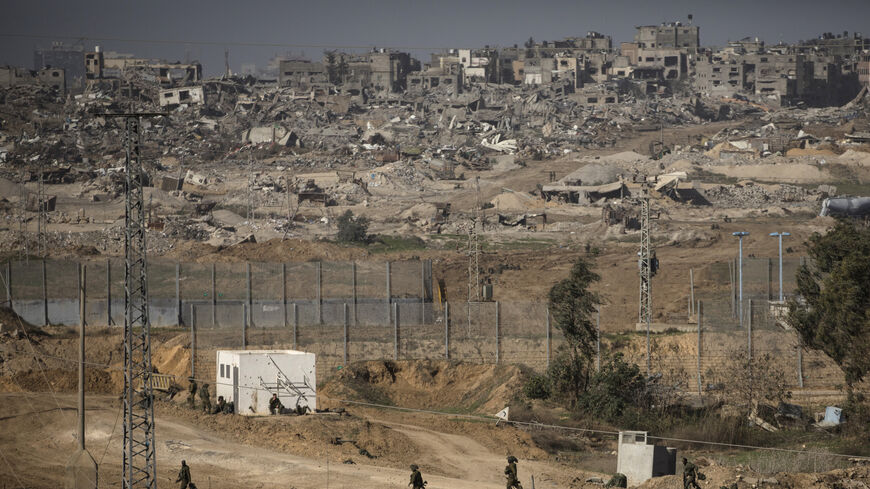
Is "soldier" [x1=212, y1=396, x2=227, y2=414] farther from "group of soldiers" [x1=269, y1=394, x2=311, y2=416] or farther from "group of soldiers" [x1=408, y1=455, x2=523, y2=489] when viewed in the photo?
"group of soldiers" [x1=408, y1=455, x2=523, y2=489]

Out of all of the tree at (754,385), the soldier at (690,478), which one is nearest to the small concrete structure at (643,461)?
the soldier at (690,478)

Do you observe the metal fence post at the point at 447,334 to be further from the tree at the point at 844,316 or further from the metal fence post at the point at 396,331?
the tree at the point at 844,316

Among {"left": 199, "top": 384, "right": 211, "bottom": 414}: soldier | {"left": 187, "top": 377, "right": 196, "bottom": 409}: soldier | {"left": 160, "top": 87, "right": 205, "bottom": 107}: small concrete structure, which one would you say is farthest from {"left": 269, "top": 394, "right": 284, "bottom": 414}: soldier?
{"left": 160, "top": 87, "right": 205, "bottom": 107}: small concrete structure

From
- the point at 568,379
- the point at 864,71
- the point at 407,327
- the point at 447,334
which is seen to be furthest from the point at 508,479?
the point at 864,71

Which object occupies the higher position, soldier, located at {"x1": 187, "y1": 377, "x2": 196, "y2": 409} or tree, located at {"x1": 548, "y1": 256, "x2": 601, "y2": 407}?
tree, located at {"x1": 548, "y1": 256, "x2": 601, "y2": 407}

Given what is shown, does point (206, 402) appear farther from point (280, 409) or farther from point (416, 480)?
point (416, 480)

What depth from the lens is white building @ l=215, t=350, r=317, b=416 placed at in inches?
1371

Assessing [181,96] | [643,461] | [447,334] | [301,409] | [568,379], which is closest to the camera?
[643,461]

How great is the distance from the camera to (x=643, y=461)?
2917 centimetres

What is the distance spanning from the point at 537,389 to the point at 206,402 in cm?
954

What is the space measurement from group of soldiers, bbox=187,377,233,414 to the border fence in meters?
2.41

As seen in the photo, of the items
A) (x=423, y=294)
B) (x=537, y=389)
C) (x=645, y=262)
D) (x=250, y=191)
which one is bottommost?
(x=537, y=389)

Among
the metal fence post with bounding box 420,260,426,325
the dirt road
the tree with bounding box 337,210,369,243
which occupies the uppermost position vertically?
the tree with bounding box 337,210,369,243

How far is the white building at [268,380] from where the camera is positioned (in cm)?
3481
